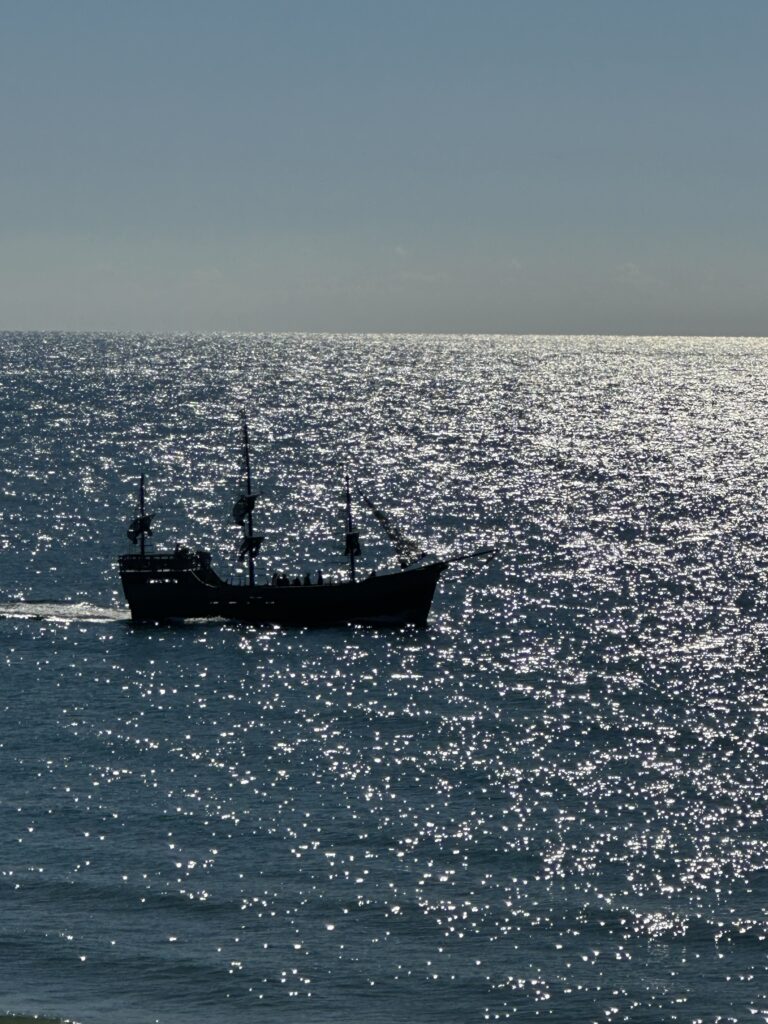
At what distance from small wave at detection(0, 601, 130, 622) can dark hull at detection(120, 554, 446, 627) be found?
92.8 inches

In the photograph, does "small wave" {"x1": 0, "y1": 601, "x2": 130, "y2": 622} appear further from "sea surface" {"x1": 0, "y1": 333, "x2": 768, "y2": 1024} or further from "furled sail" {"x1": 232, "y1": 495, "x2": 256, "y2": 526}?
"furled sail" {"x1": 232, "y1": 495, "x2": 256, "y2": 526}

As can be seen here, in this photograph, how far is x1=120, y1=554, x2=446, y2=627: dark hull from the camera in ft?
330

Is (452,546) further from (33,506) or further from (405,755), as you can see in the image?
(405,755)

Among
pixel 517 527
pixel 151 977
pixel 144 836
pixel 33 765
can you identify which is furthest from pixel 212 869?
pixel 517 527

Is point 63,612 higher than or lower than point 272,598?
lower

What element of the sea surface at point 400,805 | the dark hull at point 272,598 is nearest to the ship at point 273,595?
the dark hull at point 272,598

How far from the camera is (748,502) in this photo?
157m

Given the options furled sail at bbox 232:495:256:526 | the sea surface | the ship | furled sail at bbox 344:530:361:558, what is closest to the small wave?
the sea surface

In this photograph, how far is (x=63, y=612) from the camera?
102 meters

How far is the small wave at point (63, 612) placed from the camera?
100250 millimetres

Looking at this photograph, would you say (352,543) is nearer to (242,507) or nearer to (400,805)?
(242,507)

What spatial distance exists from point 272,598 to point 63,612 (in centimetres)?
1401

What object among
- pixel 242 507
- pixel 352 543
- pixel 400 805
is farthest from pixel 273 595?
pixel 400 805

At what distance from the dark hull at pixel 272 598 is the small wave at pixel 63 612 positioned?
92.8 inches
